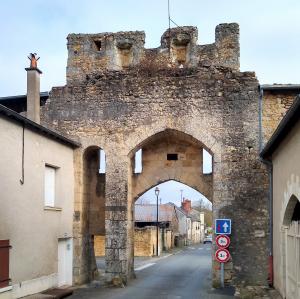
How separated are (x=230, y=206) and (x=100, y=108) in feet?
17.0

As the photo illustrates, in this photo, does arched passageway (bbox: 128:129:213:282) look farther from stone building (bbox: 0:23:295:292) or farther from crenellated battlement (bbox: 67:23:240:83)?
crenellated battlement (bbox: 67:23:240:83)

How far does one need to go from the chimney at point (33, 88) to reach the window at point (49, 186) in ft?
6.83

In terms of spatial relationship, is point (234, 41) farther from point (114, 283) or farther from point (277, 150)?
point (114, 283)

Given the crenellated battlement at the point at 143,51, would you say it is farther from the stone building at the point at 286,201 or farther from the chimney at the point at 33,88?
the stone building at the point at 286,201

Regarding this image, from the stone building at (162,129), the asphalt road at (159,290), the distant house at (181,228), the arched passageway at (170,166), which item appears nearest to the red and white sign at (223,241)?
the stone building at (162,129)

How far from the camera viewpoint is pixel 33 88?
15805 mm

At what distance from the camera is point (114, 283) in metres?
15.2

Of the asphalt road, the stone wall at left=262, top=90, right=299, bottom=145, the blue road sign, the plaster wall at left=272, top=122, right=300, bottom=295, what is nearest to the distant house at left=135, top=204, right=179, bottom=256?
the asphalt road

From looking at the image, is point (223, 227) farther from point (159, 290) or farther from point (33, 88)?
point (33, 88)

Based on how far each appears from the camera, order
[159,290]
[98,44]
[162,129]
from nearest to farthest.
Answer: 1. [159,290]
2. [162,129]
3. [98,44]

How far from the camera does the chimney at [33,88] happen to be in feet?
51.6

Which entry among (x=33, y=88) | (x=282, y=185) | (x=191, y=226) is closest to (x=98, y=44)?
(x=33, y=88)

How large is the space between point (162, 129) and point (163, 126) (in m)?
0.10

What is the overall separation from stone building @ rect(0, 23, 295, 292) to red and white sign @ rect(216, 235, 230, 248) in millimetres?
492
